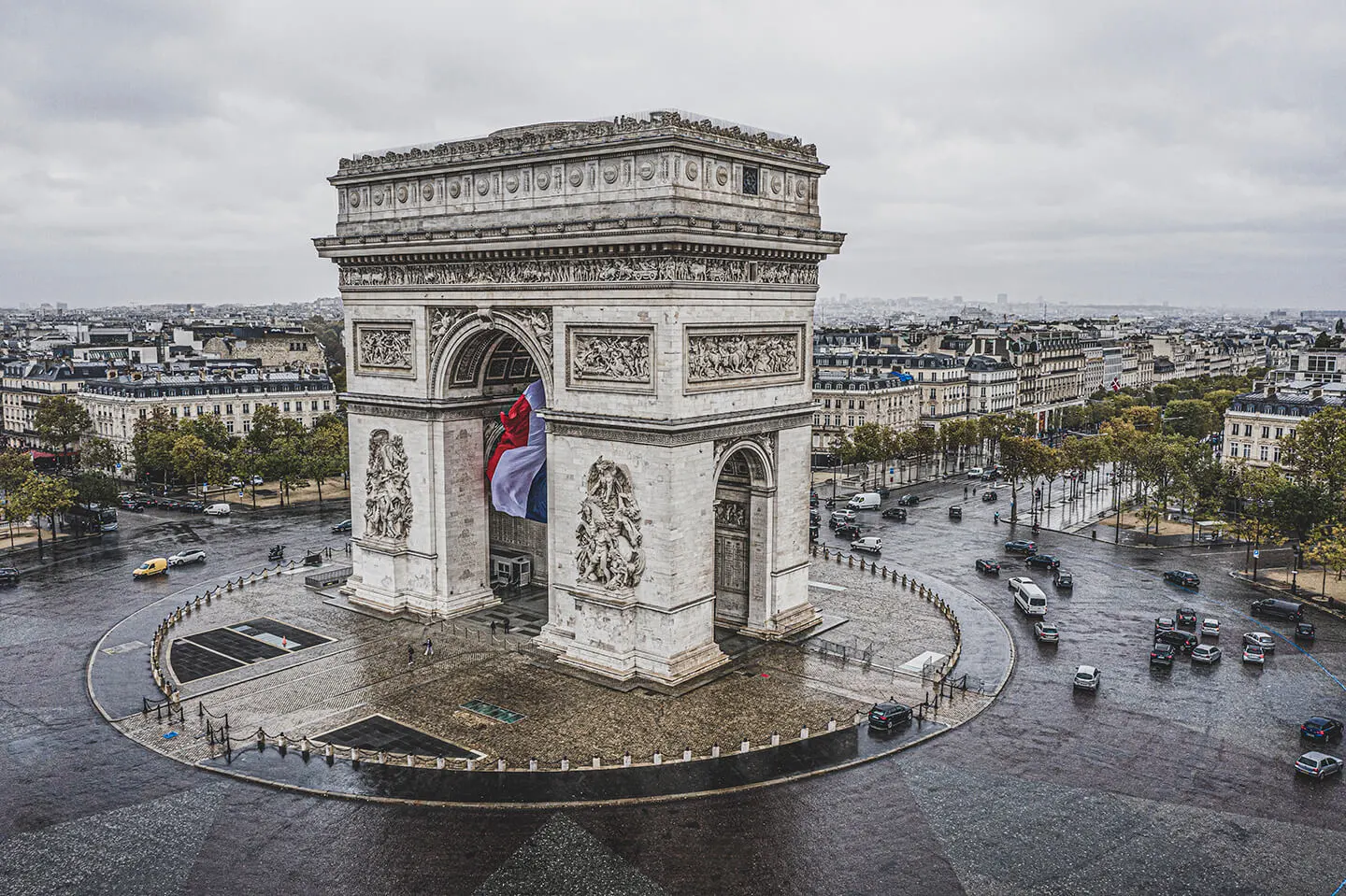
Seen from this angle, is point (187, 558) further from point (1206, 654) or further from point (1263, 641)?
point (1263, 641)

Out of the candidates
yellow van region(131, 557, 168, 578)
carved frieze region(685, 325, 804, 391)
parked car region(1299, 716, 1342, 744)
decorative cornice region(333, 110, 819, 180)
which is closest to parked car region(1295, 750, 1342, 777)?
parked car region(1299, 716, 1342, 744)

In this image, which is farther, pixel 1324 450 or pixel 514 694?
pixel 1324 450

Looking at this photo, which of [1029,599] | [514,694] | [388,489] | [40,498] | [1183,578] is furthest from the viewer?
[40,498]

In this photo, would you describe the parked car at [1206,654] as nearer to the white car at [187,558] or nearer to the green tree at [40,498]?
the white car at [187,558]

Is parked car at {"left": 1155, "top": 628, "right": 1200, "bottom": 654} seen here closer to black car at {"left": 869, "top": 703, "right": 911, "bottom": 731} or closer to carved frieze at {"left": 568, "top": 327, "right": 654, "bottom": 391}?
black car at {"left": 869, "top": 703, "right": 911, "bottom": 731}

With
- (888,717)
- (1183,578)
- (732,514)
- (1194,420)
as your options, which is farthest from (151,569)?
(1194,420)

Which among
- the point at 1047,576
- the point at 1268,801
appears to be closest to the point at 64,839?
the point at 1268,801
